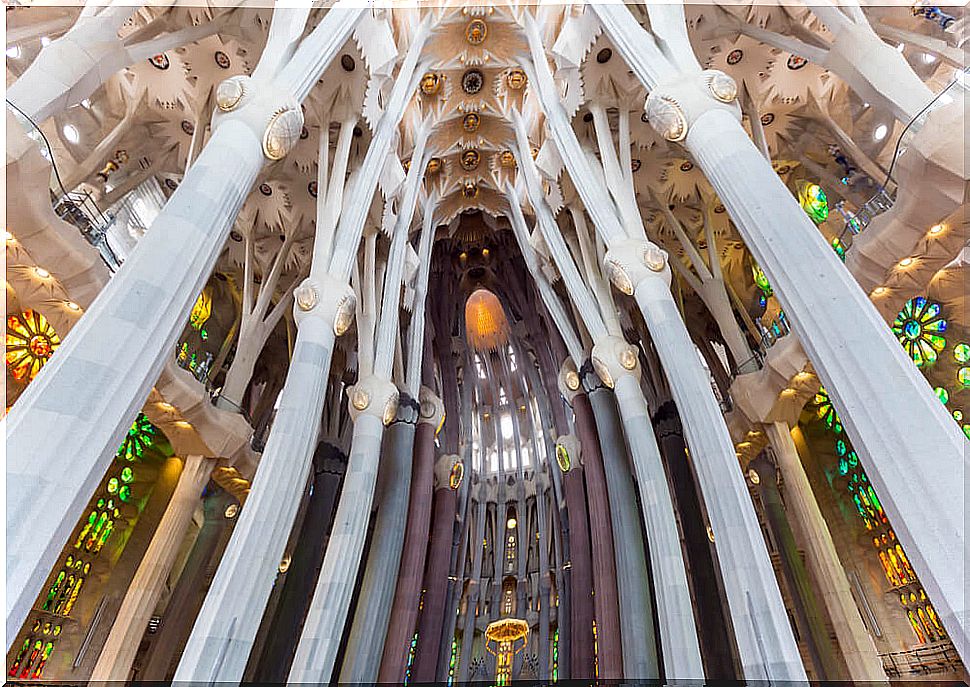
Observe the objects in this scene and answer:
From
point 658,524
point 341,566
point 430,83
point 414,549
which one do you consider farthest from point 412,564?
point 430,83

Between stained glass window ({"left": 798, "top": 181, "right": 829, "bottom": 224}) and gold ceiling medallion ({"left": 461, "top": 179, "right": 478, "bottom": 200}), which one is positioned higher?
gold ceiling medallion ({"left": 461, "top": 179, "right": 478, "bottom": 200})

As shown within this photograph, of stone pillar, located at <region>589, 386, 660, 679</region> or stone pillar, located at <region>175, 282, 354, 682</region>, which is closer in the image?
stone pillar, located at <region>175, 282, 354, 682</region>

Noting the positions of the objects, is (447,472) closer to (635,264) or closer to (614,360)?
(614,360)

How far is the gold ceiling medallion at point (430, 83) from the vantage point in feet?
49.7

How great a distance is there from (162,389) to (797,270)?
10954mm

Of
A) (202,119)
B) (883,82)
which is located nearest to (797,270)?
(883,82)

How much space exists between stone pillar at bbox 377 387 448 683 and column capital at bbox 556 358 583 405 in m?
3.51

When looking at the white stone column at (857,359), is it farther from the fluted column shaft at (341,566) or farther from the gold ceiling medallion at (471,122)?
the gold ceiling medallion at (471,122)

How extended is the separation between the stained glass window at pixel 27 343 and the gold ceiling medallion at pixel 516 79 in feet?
43.5

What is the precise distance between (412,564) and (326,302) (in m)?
7.07

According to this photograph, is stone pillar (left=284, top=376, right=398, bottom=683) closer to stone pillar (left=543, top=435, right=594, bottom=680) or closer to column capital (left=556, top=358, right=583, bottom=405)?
column capital (left=556, top=358, right=583, bottom=405)

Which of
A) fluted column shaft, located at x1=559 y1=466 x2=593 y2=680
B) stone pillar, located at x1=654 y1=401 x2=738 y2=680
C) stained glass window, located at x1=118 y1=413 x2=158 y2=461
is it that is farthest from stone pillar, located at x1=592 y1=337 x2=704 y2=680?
stained glass window, located at x1=118 y1=413 x2=158 y2=461

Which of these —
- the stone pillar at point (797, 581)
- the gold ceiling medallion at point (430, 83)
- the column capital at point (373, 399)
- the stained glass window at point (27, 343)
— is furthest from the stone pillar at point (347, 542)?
the stone pillar at point (797, 581)

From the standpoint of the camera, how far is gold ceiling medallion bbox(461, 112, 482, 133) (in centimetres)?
1677
